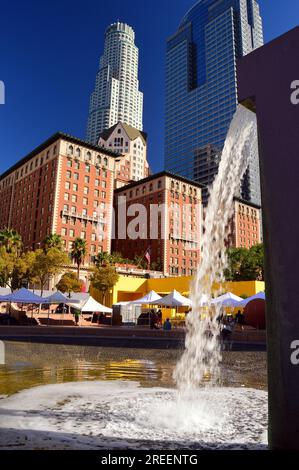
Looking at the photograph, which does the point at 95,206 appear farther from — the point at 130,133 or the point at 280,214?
the point at 280,214

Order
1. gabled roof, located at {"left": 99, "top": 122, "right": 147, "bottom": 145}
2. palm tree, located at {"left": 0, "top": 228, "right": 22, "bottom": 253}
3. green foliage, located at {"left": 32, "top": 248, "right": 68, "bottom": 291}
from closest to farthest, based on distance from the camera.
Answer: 1. green foliage, located at {"left": 32, "top": 248, "right": 68, "bottom": 291}
2. palm tree, located at {"left": 0, "top": 228, "right": 22, "bottom": 253}
3. gabled roof, located at {"left": 99, "top": 122, "right": 147, "bottom": 145}

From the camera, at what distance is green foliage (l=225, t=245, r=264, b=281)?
248 feet

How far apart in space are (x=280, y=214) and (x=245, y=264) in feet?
248

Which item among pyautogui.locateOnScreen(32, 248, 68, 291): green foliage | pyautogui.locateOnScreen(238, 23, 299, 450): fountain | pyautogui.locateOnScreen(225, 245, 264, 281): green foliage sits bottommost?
pyautogui.locateOnScreen(238, 23, 299, 450): fountain

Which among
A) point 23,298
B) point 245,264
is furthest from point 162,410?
point 245,264

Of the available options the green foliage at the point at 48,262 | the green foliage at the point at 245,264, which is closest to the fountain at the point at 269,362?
the green foliage at the point at 48,262

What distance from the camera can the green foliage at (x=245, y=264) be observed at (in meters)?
75.7

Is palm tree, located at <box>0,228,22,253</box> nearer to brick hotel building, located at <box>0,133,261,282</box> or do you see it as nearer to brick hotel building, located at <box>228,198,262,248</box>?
brick hotel building, located at <box>0,133,261,282</box>

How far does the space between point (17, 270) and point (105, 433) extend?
50.4 meters

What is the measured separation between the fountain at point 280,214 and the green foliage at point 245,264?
71.3 meters

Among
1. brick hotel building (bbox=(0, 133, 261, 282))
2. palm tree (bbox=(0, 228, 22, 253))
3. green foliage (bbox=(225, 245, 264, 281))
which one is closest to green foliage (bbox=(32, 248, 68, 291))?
palm tree (bbox=(0, 228, 22, 253))

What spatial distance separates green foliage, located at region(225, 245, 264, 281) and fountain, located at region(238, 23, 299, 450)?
7129 cm
